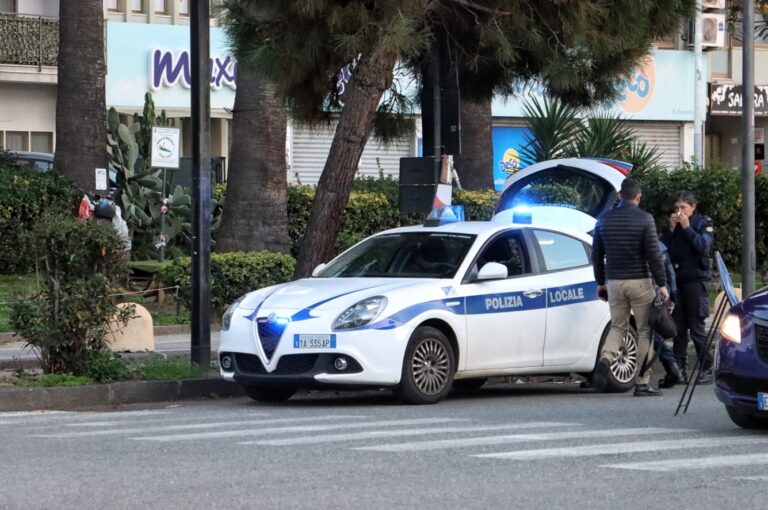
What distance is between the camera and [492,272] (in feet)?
44.5

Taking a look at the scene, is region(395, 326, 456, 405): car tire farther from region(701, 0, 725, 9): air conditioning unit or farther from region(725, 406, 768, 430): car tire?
region(701, 0, 725, 9): air conditioning unit

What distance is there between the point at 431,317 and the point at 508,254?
1444 mm

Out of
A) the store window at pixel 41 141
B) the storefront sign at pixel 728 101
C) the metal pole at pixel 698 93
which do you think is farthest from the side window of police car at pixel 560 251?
the storefront sign at pixel 728 101

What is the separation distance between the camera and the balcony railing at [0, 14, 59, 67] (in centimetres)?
3716

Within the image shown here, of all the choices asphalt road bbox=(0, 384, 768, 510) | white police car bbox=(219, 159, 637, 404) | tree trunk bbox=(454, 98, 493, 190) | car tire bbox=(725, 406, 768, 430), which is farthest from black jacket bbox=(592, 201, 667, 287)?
tree trunk bbox=(454, 98, 493, 190)

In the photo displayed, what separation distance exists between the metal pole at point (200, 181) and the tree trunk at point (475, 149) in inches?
515

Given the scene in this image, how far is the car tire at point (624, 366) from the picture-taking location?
1449 centimetres

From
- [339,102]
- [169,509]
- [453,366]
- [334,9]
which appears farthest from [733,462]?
[339,102]

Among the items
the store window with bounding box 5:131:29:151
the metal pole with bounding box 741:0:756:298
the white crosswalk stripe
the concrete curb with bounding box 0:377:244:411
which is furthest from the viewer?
the store window with bounding box 5:131:29:151

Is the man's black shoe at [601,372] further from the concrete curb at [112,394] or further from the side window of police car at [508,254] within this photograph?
the concrete curb at [112,394]

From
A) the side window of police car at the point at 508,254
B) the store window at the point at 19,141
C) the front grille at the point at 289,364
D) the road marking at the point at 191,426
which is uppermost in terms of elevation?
the store window at the point at 19,141

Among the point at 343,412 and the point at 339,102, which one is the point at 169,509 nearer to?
the point at 343,412

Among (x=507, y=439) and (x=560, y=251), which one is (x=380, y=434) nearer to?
(x=507, y=439)

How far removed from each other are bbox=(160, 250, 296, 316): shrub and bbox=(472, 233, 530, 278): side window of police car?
9.42m
